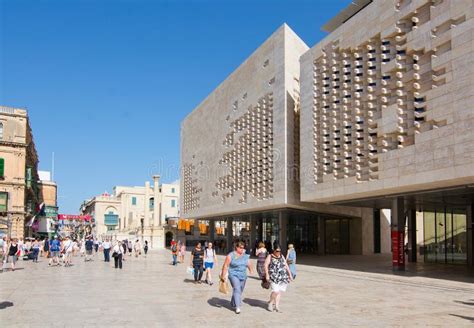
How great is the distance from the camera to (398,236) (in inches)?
1046

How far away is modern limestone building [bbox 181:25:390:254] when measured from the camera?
3459 centimetres

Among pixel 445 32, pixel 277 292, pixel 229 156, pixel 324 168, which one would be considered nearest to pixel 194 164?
pixel 229 156

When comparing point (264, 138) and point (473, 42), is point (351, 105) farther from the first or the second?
point (264, 138)

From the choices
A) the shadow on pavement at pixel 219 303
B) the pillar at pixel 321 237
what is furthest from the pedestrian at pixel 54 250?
the pillar at pixel 321 237

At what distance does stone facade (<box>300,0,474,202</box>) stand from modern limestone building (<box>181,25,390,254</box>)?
284cm

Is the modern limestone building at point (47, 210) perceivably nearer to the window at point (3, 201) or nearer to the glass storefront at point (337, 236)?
the window at point (3, 201)

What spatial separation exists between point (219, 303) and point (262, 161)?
25.5 meters

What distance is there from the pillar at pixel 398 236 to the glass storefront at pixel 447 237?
6846 mm

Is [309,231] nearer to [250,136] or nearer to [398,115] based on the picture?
[250,136]

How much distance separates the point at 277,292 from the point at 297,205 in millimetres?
22927

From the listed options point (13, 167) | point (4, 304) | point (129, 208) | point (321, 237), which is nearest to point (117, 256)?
point (4, 304)

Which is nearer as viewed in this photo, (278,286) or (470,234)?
(278,286)

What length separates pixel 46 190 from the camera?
264 feet

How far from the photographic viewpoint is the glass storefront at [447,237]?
3195 cm
